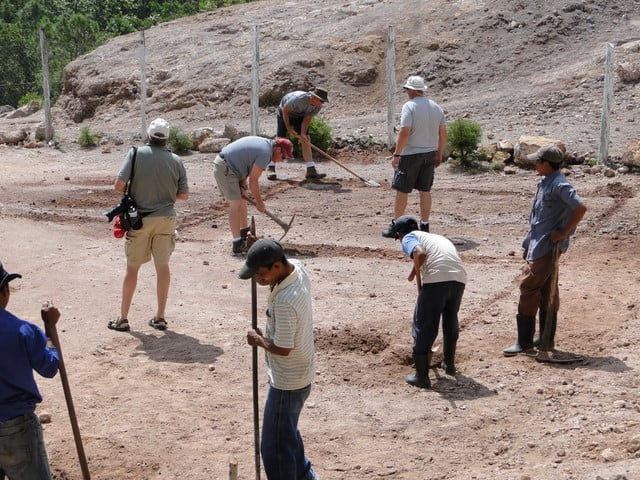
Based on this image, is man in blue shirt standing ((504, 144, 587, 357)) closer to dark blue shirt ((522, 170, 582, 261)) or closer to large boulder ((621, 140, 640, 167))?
dark blue shirt ((522, 170, 582, 261))

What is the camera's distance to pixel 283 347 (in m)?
5.12

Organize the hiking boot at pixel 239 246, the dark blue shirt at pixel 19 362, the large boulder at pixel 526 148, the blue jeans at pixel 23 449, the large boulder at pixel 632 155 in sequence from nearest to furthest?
1. the dark blue shirt at pixel 19 362
2. the blue jeans at pixel 23 449
3. the hiking boot at pixel 239 246
4. the large boulder at pixel 632 155
5. the large boulder at pixel 526 148

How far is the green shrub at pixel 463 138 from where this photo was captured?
48.4 feet

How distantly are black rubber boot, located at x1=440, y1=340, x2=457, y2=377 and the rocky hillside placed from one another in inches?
397

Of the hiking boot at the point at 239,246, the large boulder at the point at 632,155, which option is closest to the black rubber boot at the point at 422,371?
the hiking boot at the point at 239,246

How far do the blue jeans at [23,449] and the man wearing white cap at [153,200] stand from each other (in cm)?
346

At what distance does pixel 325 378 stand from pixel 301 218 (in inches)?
209

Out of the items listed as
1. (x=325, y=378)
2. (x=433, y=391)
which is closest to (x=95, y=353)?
(x=325, y=378)

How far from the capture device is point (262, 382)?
7.34 m

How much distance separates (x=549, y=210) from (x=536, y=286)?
0.58 m

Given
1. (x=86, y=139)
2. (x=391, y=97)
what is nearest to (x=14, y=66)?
(x=86, y=139)

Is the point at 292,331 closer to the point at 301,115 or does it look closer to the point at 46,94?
the point at 301,115

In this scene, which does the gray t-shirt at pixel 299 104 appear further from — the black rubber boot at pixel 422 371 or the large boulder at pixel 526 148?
the black rubber boot at pixel 422 371

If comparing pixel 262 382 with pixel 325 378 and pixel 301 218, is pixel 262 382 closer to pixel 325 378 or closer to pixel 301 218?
pixel 325 378
